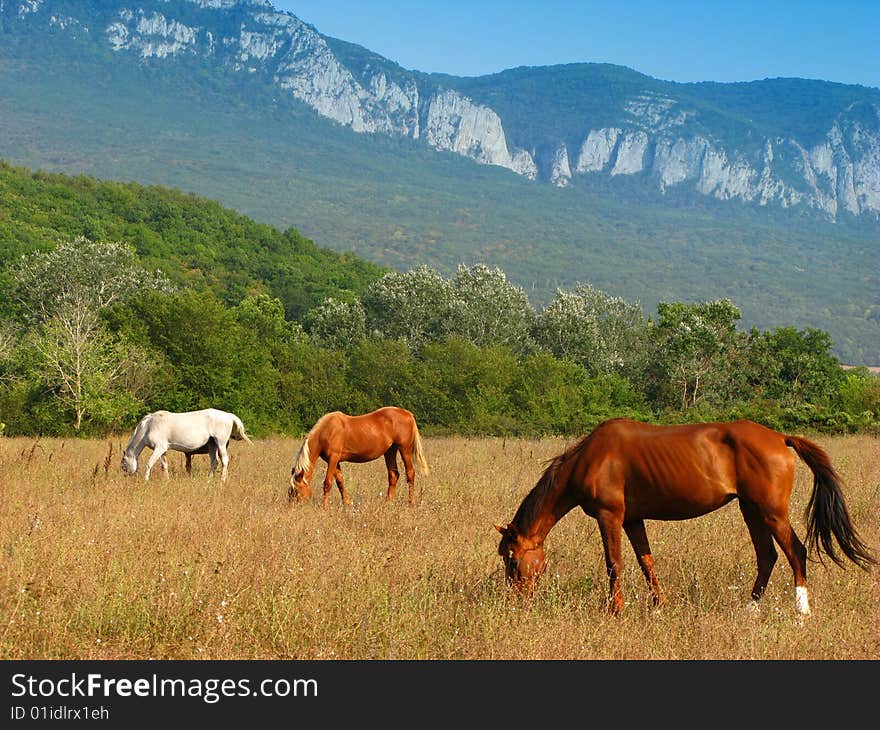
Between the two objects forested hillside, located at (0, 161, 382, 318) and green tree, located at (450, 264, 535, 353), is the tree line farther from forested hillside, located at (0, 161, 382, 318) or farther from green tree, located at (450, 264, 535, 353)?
forested hillside, located at (0, 161, 382, 318)

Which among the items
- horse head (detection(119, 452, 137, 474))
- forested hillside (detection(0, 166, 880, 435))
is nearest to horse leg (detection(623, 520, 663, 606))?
horse head (detection(119, 452, 137, 474))

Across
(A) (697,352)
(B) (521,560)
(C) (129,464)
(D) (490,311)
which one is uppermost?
(B) (521,560)

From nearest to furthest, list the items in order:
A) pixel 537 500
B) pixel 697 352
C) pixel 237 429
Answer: pixel 537 500 → pixel 237 429 → pixel 697 352

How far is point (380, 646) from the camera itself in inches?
248

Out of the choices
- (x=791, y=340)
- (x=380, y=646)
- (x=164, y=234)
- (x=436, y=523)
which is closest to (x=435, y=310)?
(x=791, y=340)

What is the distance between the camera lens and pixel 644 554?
7664 mm

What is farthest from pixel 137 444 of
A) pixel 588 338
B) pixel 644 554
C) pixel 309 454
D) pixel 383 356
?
pixel 588 338

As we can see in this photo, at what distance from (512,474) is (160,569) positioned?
8223mm

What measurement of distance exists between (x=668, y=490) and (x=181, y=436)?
390 inches

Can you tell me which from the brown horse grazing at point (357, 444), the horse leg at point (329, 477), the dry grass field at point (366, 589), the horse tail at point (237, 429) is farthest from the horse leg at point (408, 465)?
the horse tail at point (237, 429)

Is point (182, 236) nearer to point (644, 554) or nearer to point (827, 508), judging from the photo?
point (644, 554)

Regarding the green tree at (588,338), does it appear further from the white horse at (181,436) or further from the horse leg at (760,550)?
the horse leg at (760,550)

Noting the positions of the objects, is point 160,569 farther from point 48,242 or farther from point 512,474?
point 48,242

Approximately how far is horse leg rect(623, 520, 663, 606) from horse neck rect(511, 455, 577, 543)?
0.55 meters
